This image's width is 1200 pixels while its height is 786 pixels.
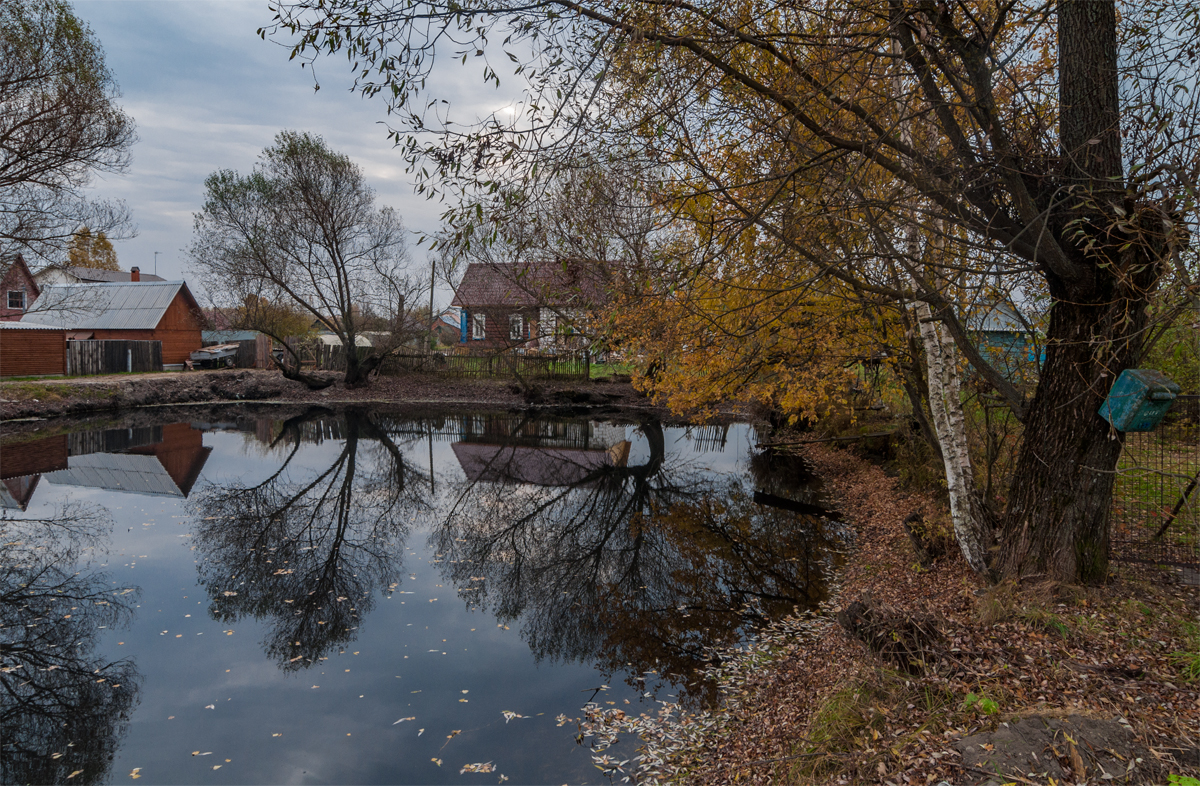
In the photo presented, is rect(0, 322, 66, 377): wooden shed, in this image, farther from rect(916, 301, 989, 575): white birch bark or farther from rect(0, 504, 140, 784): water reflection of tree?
rect(916, 301, 989, 575): white birch bark

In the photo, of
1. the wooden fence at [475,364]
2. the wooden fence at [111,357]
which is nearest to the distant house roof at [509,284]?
the wooden fence at [475,364]

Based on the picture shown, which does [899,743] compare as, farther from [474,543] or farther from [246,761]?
[474,543]

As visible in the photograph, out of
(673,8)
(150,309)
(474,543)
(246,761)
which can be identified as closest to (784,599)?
(474,543)

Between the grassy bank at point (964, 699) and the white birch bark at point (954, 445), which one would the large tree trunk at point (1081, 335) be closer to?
the grassy bank at point (964, 699)

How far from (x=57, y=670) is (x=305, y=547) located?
4.26m

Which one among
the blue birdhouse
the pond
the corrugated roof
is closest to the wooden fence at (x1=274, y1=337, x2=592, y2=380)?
the pond

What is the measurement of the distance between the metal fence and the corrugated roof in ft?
53.9

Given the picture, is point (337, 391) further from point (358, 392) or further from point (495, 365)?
point (495, 365)

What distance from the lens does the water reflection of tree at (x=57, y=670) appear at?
531cm

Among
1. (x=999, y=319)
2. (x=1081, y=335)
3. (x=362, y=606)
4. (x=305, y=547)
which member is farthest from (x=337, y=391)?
(x=1081, y=335)

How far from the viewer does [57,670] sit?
664cm

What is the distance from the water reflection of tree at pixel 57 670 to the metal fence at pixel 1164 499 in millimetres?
9510

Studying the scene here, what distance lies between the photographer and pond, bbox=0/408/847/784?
5570 mm

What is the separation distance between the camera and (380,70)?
16.6ft
